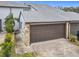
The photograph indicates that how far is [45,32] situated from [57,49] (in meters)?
1.13

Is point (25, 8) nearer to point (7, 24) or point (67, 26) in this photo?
point (7, 24)

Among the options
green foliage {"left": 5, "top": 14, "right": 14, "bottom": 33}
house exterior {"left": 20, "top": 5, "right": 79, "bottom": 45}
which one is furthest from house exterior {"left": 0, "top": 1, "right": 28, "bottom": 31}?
house exterior {"left": 20, "top": 5, "right": 79, "bottom": 45}

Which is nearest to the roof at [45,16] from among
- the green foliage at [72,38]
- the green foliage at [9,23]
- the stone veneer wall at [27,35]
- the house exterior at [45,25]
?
the house exterior at [45,25]

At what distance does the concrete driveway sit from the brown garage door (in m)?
0.18

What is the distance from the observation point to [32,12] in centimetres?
611

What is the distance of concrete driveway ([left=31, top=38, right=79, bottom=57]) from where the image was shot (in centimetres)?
557

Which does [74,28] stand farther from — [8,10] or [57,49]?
[8,10]

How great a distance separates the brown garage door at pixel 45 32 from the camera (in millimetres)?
6866

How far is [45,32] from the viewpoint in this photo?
695 centimetres

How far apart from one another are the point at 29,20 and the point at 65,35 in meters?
1.39

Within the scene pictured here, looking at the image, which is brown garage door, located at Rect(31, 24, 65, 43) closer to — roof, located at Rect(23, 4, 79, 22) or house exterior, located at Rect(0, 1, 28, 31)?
roof, located at Rect(23, 4, 79, 22)

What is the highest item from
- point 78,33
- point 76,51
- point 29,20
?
point 29,20

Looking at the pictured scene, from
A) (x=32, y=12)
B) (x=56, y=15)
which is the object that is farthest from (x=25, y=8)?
(x=56, y=15)

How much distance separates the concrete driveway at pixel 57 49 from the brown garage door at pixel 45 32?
18 cm
